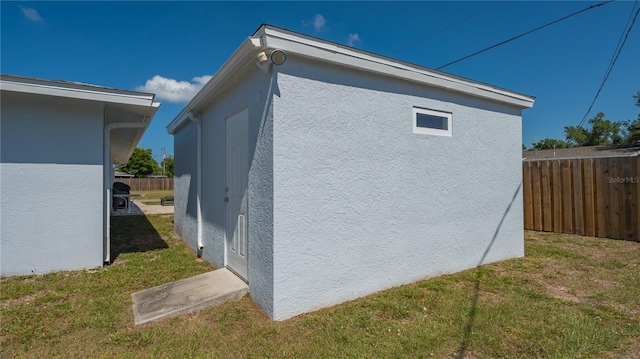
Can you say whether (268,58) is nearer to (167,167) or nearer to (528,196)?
(528,196)

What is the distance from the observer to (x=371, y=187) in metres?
3.86

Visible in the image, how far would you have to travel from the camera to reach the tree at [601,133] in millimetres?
31555

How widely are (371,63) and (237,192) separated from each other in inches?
104

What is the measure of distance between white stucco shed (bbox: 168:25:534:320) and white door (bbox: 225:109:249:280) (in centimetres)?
3

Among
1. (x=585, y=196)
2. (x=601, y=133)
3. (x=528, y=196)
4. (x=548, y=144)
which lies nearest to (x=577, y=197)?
(x=585, y=196)

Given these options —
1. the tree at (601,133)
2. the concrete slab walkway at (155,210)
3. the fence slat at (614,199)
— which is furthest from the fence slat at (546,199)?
the tree at (601,133)

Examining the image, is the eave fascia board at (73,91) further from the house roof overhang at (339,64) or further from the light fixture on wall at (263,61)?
A: the light fixture on wall at (263,61)

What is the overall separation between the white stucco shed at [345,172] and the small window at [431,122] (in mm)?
23

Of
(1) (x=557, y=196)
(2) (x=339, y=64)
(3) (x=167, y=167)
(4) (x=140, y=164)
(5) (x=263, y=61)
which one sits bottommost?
(1) (x=557, y=196)

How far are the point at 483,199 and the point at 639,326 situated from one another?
2.55m

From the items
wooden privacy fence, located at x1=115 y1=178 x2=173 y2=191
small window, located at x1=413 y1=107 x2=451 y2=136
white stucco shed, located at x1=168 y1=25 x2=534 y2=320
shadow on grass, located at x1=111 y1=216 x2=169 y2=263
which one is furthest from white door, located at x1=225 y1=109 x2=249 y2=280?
wooden privacy fence, located at x1=115 y1=178 x2=173 y2=191

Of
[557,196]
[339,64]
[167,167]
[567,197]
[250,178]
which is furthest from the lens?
[167,167]

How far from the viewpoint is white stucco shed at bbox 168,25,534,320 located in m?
3.21

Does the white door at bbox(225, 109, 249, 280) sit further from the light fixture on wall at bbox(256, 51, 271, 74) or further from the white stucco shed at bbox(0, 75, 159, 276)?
the white stucco shed at bbox(0, 75, 159, 276)
